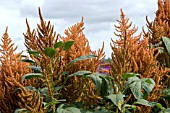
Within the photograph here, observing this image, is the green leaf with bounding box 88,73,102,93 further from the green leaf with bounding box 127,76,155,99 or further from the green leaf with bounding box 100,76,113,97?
the green leaf with bounding box 127,76,155,99

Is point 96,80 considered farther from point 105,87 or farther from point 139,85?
point 139,85

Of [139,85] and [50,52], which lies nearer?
[50,52]

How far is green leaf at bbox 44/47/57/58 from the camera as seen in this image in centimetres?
271

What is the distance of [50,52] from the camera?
2748mm

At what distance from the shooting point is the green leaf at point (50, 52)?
2711 millimetres

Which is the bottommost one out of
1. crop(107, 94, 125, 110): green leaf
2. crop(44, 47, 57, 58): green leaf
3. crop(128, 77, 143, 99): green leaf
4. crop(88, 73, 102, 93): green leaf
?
crop(107, 94, 125, 110): green leaf

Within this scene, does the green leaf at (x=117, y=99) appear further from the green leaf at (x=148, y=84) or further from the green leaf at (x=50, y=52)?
the green leaf at (x=50, y=52)

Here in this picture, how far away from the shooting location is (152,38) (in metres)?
4.09

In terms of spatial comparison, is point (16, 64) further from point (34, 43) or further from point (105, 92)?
point (105, 92)

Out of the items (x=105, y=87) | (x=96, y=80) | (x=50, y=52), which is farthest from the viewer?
(x=105, y=87)

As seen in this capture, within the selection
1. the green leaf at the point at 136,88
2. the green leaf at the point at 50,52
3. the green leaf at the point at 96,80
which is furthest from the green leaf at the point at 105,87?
the green leaf at the point at 50,52

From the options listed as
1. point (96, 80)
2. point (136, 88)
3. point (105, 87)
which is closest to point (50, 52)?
point (96, 80)

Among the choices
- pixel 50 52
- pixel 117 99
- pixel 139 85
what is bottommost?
pixel 117 99

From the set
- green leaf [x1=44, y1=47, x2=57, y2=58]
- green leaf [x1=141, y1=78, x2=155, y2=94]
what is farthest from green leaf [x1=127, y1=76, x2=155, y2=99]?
green leaf [x1=44, y1=47, x2=57, y2=58]
